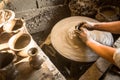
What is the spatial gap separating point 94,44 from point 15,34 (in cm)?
86

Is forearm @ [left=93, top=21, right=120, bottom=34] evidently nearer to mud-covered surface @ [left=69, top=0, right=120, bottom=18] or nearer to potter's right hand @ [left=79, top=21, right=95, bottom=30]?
potter's right hand @ [left=79, top=21, right=95, bottom=30]

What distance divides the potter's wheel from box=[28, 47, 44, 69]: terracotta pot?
2.28ft

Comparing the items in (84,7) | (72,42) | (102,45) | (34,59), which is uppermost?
(34,59)

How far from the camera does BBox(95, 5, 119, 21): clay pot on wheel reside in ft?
9.99

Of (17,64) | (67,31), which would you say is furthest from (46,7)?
(17,64)

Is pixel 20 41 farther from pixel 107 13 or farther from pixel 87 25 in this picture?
pixel 107 13

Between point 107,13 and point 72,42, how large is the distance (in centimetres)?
111

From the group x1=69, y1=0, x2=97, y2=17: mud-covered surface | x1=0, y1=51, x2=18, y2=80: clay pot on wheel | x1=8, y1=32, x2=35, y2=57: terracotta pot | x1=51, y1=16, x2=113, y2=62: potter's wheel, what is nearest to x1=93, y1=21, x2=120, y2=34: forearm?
x1=51, y1=16, x2=113, y2=62: potter's wheel

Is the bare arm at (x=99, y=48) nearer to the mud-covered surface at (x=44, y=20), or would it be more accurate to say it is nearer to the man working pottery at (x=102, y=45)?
the man working pottery at (x=102, y=45)

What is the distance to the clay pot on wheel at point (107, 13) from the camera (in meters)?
3.04

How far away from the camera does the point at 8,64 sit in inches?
63.2

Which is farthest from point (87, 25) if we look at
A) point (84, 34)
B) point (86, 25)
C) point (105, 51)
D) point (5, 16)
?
point (5, 16)

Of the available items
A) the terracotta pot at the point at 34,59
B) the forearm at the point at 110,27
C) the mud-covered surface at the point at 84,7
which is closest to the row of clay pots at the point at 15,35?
the terracotta pot at the point at 34,59

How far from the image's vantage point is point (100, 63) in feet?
7.82
